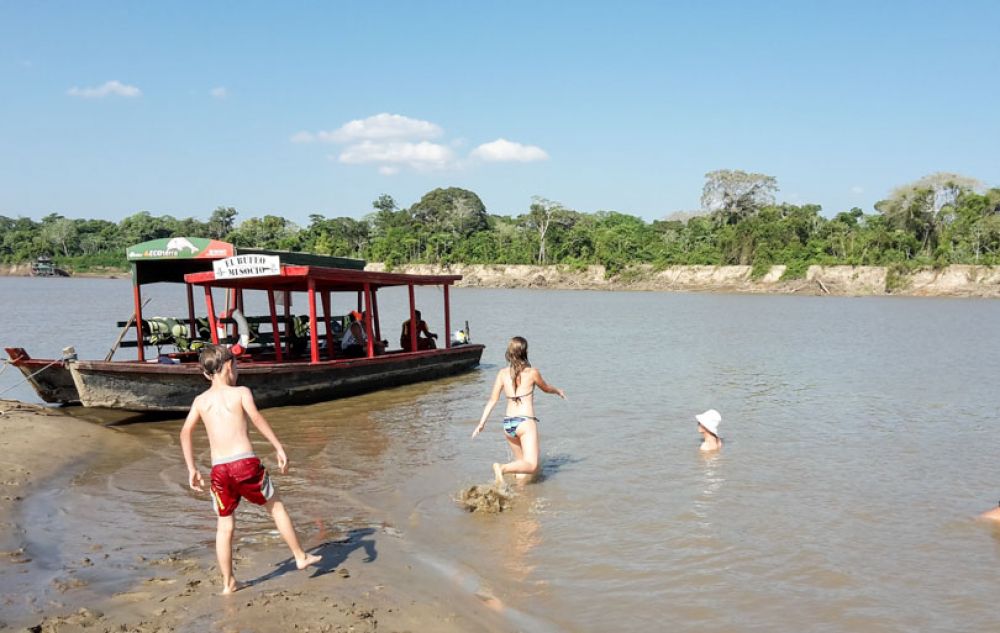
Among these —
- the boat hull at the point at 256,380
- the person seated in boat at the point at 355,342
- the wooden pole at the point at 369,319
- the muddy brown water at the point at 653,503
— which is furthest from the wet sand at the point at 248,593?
the person seated in boat at the point at 355,342

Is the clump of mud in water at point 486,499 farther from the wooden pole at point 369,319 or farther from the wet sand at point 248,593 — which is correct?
the wooden pole at point 369,319

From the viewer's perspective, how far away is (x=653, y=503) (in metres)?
7.94

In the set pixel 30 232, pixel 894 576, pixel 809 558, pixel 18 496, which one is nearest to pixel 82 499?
pixel 18 496

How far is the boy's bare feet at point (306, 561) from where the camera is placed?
17.9 ft

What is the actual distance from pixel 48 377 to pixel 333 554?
8640mm

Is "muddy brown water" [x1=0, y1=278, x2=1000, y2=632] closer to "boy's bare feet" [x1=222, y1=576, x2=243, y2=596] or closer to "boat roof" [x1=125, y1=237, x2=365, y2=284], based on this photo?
"boy's bare feet" [x1=222, y1=576, x2=243, y2=596]

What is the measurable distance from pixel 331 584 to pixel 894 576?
458 cm

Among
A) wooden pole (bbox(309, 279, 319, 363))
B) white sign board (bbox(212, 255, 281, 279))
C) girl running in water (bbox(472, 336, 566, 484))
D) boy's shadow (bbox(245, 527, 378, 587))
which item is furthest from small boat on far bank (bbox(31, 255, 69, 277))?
boy's shadow (bbox(245, 527, 378, 587))

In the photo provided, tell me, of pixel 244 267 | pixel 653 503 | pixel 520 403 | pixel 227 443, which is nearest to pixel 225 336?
pixel 244 267

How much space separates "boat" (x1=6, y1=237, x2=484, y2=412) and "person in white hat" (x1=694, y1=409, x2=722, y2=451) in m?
6.90

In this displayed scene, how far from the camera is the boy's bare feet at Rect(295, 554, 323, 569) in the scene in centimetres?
546

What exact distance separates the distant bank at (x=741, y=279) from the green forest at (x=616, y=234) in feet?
2.99

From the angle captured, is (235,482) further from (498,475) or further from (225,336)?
(225,336)

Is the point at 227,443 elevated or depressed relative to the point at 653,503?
elevated
